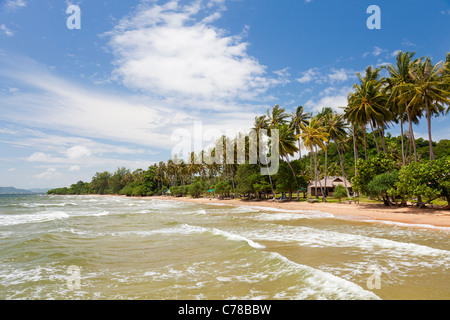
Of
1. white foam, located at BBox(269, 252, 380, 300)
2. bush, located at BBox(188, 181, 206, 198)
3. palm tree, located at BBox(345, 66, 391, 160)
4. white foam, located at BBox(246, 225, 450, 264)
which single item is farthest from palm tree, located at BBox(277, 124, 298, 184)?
white foam, located at BBox(269, 252, 380, 300)

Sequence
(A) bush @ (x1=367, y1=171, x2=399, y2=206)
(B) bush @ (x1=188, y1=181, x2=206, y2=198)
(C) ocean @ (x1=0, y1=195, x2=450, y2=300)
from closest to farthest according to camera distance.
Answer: (C) ocean @ (x1=0, y1=195, x2=450, y2=300), (A) bush @ (x1=367, y1=171, x2=399, y2=206), (B) bush @ (x1=188, y1=181, x2=206, y2=198)

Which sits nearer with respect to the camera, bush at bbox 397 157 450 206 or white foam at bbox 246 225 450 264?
white foam at bbox 246 225 450 264

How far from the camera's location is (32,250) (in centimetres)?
1110

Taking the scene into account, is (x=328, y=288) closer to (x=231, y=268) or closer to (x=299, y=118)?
(x=231, y=268)

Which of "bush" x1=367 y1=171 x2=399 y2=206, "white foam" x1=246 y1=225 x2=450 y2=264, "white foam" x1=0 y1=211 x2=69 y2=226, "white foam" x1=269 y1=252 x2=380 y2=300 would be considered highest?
"bush" x1=367 y1=171 x2=399 y2=206

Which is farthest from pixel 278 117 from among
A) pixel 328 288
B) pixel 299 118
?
pixel 328 288

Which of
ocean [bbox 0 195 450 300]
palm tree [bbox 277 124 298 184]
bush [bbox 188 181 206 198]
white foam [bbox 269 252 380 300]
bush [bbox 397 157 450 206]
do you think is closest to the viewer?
white foam [bbox 269 252 380 300]

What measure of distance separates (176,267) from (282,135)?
34.1 m

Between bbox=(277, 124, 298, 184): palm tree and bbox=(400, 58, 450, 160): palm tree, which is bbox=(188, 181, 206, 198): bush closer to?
bbox=(277, 124, 298, 184): palm tree

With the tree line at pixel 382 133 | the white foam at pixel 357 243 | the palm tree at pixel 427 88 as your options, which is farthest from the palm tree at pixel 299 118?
the white foam at pixel 357 243

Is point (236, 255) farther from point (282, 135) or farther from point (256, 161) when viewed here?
point (256, 161)

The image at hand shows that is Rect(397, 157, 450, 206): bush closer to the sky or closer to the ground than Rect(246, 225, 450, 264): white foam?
closer to the sky

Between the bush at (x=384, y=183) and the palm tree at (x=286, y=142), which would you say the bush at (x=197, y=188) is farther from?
the bush at (x=384, y=183)

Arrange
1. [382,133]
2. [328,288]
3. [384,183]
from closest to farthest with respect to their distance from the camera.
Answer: [328,288] → [384,183] → [382,133]
